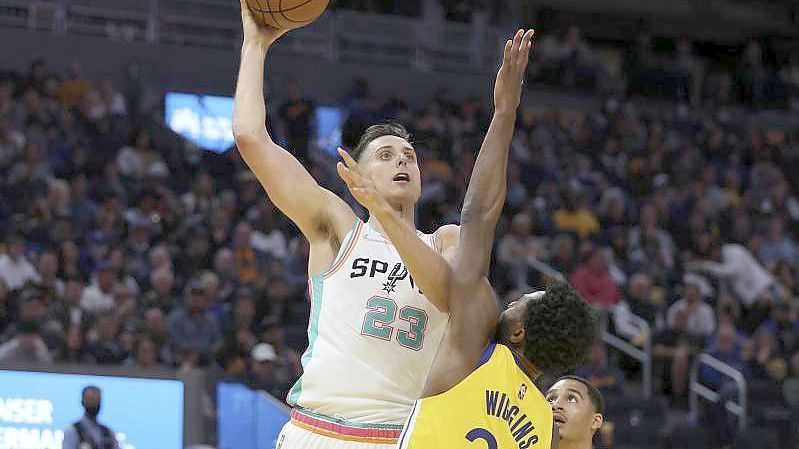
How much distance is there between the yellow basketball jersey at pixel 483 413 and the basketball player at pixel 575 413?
107 centimetres

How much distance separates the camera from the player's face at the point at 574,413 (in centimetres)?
496

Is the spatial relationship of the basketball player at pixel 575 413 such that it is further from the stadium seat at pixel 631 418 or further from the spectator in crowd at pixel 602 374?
the spectator in crowd at pixel 602 374

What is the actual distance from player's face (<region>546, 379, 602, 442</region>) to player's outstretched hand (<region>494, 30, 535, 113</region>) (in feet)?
4.97

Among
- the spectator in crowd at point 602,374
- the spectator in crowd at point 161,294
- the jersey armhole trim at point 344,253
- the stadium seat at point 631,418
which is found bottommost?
the stadium seat at point 631,418

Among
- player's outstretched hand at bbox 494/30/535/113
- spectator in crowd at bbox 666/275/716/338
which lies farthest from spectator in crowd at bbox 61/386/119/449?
spectator in crowd at bbox 666/275/716/338

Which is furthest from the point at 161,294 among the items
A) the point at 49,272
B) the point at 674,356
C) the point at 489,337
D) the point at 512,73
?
the point at 512,73

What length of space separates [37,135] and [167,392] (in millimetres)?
5534

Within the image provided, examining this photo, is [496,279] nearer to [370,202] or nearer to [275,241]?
[275,241]

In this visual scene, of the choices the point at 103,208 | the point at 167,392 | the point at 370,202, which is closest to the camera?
the point at 370,202

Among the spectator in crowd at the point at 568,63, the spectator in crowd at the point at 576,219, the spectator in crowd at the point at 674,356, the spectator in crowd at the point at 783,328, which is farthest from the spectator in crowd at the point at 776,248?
the spectator in crowd at the point at 568,63

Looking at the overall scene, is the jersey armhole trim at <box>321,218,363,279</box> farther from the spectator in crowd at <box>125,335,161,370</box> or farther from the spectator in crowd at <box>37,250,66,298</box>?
the spectator in crowd at <box>37,250,66,298</box>

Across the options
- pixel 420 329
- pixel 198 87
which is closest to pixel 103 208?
pixel 198 87

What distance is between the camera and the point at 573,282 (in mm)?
12953

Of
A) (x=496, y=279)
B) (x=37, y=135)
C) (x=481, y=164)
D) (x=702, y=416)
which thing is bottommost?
(x=702, y=416)
